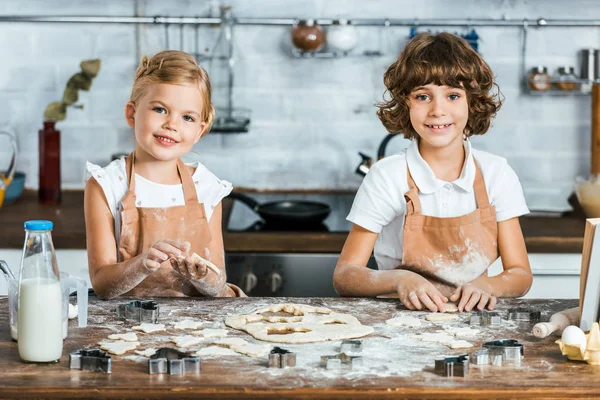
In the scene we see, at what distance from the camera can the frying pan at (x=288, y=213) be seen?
2936mm

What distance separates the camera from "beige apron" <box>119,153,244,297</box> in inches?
82.4

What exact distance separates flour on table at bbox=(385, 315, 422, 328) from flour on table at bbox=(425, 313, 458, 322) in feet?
0.09

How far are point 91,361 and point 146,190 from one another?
2.53 ft

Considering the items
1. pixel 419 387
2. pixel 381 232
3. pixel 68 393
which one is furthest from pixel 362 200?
pixel 68 393

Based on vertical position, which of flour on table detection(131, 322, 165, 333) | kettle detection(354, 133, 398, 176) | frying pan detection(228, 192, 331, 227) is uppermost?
kettle detection(354, 133, 398, 176)

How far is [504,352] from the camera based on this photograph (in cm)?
149

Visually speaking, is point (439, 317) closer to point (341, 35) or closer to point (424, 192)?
point (424, 192)

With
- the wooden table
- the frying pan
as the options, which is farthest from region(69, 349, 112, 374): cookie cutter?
the frying pan

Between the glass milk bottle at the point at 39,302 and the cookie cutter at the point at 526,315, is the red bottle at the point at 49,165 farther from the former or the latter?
the cookie cutter at the point at 526,315

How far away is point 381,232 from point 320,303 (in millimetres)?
415

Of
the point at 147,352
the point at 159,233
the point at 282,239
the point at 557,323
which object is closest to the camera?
the point at 147,352

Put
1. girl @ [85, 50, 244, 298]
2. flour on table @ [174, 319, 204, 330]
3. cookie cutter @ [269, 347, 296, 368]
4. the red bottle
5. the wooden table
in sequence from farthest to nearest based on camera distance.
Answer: the red bottle, girl @ [85, 50, 244, 298], flour on table @ [174, 319, 204, 330], cookie cutter @ [269, 347, 296, 368], the wooden table

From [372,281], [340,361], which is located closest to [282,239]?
[372,281]

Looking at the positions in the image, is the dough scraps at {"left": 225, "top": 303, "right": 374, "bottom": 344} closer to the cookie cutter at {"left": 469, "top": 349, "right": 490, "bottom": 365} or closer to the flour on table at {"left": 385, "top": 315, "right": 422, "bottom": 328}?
the flour on table at {"left": 385, "top": 315, "right": 422, "bottom": 328}
